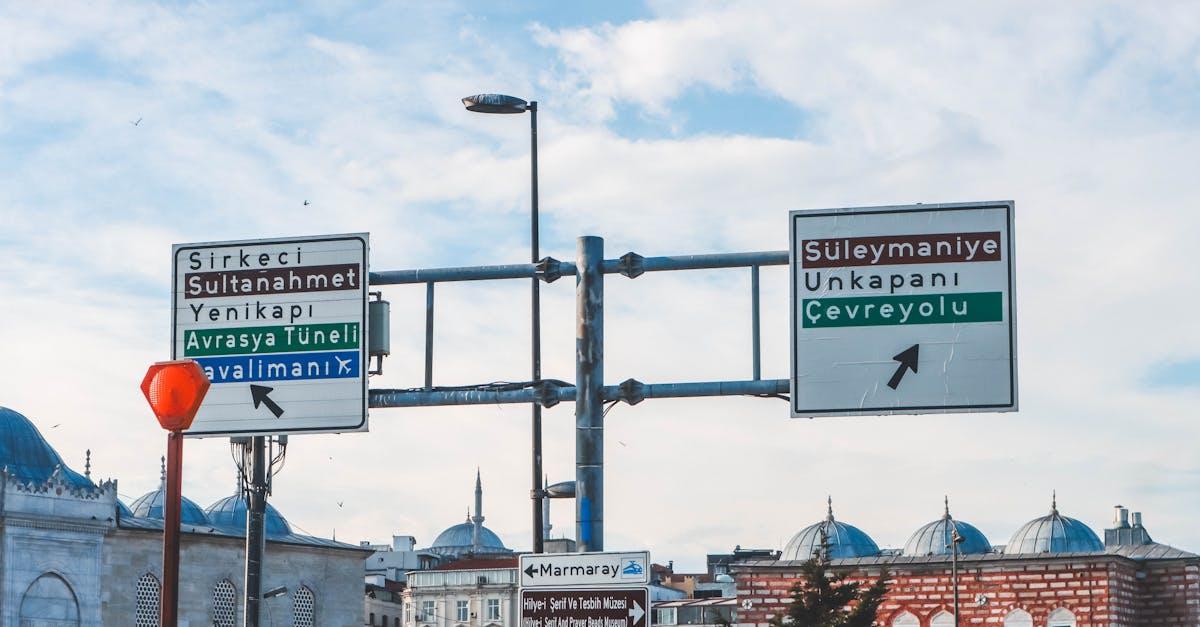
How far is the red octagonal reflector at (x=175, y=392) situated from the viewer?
35.6 feet

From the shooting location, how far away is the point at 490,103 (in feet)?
64.9

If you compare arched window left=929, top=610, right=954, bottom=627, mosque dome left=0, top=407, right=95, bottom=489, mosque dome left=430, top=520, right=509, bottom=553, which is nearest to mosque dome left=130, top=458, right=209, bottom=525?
mosque dome left=0, top=407, right=95, bottom=489

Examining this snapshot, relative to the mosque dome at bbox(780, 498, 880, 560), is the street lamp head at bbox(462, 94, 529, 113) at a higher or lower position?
higher

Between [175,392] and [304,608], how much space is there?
74.8m

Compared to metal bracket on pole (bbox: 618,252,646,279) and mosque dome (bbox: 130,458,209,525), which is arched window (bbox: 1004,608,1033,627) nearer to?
mosque dome (bbox: 130,458,209,525)

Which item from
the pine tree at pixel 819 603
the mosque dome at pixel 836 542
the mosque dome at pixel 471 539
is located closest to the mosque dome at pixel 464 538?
the mosque dome at pixel 471 539

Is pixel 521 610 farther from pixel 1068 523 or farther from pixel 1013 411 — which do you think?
pixel 1068 523

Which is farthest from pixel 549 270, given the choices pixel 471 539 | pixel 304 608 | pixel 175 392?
pixel 471 539

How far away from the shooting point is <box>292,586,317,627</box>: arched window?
8325 cm

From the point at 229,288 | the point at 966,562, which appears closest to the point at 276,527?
the point at 966,562

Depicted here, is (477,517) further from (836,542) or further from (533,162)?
(533,162)

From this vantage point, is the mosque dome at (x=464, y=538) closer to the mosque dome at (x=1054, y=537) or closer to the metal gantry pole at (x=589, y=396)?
the mosque dome at (x=1054, y=537)

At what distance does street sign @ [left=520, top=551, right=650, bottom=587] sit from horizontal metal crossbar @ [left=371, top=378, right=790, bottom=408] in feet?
5.79

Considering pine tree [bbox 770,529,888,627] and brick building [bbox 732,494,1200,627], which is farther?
brick building [bbox 732,494,1200,627]
